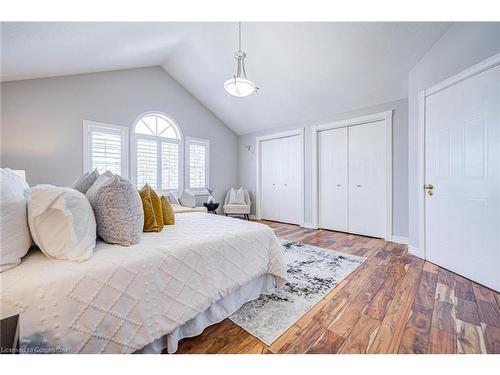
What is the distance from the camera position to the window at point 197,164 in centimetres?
489

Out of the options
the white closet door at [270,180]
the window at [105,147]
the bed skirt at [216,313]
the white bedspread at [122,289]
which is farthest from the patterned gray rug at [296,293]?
the window at [105,147]

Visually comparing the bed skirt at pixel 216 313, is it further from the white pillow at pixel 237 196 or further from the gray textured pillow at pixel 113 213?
the white pillow at pixel 237 196

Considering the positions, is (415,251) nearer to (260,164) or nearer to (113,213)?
(113,213)

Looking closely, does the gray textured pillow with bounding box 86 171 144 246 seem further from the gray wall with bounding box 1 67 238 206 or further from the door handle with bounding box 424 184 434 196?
the door handle with bounding box 424 184 434 196

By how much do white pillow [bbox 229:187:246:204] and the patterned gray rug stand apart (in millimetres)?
2575

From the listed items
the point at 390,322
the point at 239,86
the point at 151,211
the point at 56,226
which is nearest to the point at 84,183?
the point at 151,211

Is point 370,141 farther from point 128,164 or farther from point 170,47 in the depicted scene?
point 128,164

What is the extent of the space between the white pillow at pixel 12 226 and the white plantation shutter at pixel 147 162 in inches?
127

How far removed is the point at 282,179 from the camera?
4988 mm

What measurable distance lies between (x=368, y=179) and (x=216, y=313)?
3395 mm

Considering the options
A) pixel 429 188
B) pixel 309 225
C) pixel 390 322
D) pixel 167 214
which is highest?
pixel 429 188

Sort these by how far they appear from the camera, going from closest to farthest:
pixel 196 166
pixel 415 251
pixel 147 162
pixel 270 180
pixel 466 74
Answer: pixel 466 74 < pixel 415 251 < pixel 147 162 < pixel 196 166 < pixel 270 180

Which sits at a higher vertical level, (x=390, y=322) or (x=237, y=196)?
(x=237, y=196)

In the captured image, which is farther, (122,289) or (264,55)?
(264,55)
